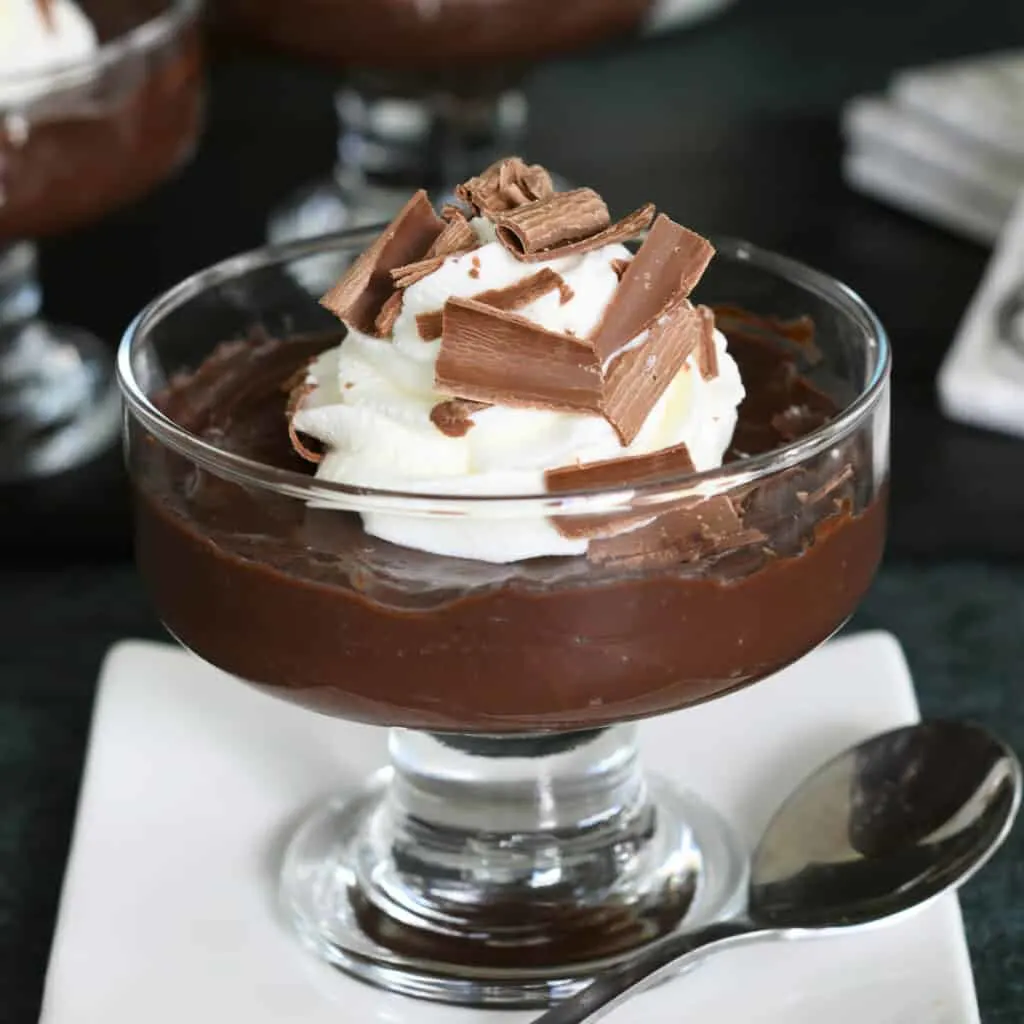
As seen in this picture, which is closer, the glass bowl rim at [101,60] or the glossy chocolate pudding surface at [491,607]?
the glossy chocolate pudding surface at [491,607]

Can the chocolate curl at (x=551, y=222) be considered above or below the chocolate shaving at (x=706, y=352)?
above

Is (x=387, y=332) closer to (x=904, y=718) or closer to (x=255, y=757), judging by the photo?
(x=255, y=757)

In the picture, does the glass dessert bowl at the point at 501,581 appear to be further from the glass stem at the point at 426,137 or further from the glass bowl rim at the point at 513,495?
the glass stem at the point at 426,137

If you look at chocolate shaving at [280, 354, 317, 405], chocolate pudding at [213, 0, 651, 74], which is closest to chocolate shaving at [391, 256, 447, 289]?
chocolate shaving at [280, 354, 317, 405]

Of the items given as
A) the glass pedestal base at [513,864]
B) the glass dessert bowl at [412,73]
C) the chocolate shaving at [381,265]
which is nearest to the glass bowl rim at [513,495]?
the chocolate shaving at [381,265]

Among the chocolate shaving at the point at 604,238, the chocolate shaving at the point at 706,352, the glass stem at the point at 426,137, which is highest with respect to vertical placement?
the chocolate shaving at the point at 604,238

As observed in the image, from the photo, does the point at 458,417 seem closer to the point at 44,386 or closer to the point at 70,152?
the point at 70,152

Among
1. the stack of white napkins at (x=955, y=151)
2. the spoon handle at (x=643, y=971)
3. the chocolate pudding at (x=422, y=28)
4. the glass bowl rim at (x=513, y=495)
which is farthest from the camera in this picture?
the stack of white napkins at (x=955, y=151)

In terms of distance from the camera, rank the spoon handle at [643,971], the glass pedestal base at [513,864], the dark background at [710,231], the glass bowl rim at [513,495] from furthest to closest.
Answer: the dark background at [710,231], the glass pedestal base at [513,864], the spoon handle at [643,971], the glass bowl rim at [513,495]
